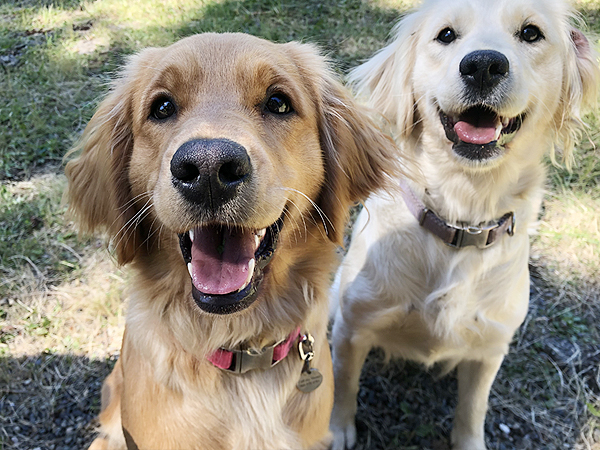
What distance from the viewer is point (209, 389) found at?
1.95 m

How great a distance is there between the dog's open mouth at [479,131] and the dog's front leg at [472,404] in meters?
1.11

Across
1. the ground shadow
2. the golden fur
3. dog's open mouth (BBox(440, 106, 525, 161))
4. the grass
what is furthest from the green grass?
dog's open mouth (BBox(440, 106, 525, 161))

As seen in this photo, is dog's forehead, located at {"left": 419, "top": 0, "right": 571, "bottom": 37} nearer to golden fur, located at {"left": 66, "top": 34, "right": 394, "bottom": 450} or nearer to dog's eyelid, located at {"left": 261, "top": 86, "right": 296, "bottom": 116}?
golden fur, located at {"left": 66, "top": 34, "right": 394, "bottom": 450}

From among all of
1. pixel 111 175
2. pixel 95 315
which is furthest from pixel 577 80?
pixel 95 315

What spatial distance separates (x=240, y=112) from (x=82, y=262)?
232cm

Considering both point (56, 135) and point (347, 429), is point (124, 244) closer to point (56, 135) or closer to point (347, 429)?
point (347, 429)

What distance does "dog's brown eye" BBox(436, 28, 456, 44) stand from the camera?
2310 mm

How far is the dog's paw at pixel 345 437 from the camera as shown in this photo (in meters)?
2.83

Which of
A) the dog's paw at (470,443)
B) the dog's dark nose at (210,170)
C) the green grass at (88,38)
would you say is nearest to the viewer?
the dog's dark nose at (210,170)

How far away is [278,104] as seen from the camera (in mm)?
1922

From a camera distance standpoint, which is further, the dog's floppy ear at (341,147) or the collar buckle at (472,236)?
the collar buckle at (472,236)

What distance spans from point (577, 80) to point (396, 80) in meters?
0.83

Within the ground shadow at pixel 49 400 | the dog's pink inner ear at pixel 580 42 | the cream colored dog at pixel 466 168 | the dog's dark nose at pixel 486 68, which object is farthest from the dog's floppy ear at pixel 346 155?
the ground shadow at pixel 49 400

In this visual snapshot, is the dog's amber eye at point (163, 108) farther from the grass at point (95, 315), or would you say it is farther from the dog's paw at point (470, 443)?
the dog's paw at point (470, 443)
